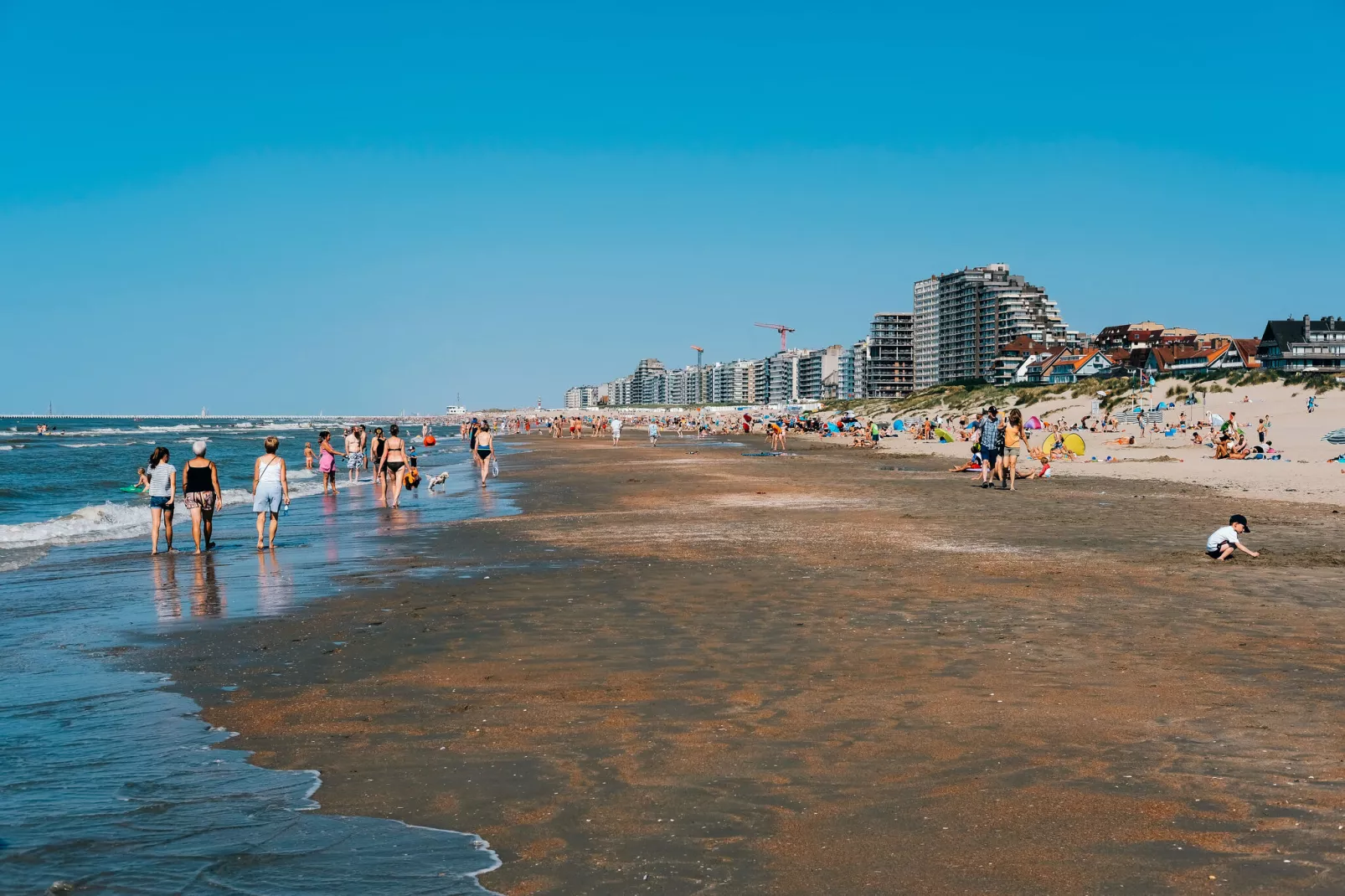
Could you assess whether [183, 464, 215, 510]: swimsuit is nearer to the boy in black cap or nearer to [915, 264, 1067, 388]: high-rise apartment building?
the boy in black cap

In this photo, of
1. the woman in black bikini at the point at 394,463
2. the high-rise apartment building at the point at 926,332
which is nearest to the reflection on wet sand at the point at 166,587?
the woman in black bikini at the point at 394,463

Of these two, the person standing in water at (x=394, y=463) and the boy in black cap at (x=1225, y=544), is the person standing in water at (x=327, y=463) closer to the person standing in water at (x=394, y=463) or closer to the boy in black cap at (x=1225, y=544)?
the person standing in water at (x=394, y=463)

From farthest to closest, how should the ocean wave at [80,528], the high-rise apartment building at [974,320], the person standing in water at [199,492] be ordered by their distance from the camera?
the high-rise apartment building at [974,320]
the ocean wave at [80,528]
the person standing in water at [199,492]

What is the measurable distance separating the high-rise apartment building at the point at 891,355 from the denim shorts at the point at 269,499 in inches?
7340

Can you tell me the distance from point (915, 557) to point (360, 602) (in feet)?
21.1

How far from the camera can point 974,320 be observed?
167375mm

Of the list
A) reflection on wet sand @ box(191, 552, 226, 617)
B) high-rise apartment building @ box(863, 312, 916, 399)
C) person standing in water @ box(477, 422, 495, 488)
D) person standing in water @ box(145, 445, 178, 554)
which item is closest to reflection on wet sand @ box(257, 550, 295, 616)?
reflection on wet sand @ box(191, 552, 226, 617)

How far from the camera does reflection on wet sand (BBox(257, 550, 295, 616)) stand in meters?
9.26

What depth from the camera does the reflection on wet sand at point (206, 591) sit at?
30.2 ft

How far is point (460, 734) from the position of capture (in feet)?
17.2

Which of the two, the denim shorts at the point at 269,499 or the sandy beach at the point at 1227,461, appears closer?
the denim shorts at the point at 269,499

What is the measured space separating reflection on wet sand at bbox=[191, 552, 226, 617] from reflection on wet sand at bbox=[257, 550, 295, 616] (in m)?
0.38

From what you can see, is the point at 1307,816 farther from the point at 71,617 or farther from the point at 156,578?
the point at 156,578

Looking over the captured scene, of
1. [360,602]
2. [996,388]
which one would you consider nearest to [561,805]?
[360,602]
